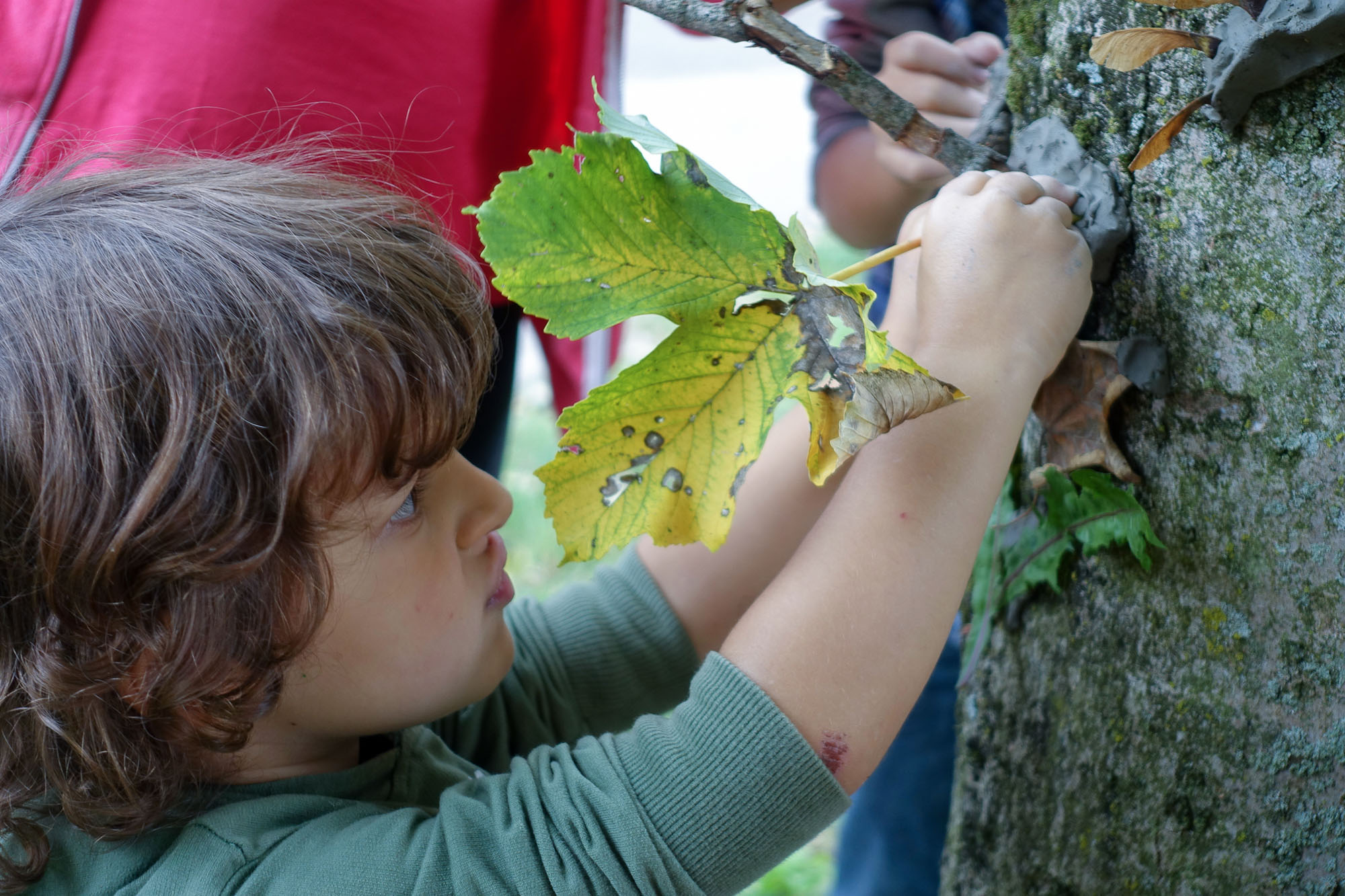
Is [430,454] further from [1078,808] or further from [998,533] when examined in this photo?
[1078,808]

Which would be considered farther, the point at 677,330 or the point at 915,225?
the point at 915,225

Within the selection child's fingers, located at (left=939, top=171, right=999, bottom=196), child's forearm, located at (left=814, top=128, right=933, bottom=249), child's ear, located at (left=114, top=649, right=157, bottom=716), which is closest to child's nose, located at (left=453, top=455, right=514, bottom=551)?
child's ear, located at (left=114, top=649, right=157, bottom=716)

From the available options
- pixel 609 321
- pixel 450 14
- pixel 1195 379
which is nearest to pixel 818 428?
pixel 609 321

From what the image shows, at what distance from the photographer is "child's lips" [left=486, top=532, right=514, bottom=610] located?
0.96 metres

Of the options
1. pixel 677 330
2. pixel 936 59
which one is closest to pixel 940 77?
pixel 936 59

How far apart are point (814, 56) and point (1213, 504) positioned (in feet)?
1.49

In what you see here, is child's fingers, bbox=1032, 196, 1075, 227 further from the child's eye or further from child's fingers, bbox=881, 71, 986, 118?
the child's eye

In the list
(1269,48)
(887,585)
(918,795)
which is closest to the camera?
(1269,48)

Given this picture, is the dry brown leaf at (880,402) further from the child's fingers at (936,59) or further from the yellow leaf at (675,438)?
the child's fingers at (936,59)

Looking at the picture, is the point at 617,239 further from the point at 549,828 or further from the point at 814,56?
the point at 549,828

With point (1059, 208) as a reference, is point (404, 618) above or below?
below

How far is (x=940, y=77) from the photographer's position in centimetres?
118

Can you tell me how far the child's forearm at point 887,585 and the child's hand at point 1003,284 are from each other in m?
0.01

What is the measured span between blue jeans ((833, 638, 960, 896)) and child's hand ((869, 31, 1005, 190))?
76cm
